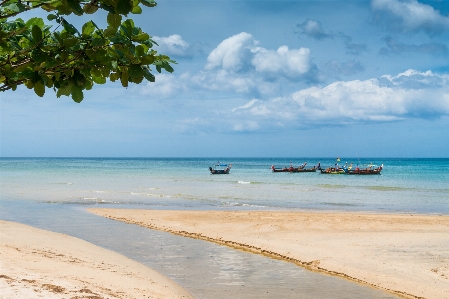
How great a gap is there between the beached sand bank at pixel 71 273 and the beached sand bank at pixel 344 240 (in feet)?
12.7

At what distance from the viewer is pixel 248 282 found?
977 centimetres

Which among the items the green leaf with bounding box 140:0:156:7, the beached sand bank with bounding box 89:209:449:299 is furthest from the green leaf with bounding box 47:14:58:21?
the beached sand bank with bounding box 89:209:449:299

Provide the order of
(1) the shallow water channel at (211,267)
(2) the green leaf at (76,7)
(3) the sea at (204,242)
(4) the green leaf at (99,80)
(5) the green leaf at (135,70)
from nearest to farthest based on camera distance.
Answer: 1. (2) the green leaf at (76,7)
2. (5) the green leaf at (135,70)
3. (4) the green leaf at (99,80)
4. (1) the shallow water channel at (211,267)
5. (3) the sea at (204,242)

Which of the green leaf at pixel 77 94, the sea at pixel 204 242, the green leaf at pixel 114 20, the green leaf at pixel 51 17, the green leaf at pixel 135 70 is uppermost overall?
the green leaf at pixel 51 17

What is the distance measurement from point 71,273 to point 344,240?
8.80 m

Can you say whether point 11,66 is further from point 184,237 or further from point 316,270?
point 184,237

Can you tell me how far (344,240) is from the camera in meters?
14.6

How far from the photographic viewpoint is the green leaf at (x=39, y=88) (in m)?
2.40

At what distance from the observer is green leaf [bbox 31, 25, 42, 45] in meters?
2.11

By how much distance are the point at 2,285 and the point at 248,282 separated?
4.81 meters

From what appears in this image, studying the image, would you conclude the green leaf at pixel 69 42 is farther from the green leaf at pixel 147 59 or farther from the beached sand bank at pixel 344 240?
the beached sand bank at pixel 344 240

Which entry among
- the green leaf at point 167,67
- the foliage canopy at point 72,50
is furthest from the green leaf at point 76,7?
the green leaf at point 167,67

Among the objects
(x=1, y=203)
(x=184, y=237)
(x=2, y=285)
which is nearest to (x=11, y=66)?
(x=2, y=285)

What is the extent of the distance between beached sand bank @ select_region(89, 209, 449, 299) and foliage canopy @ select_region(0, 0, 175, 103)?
28.0 feet
